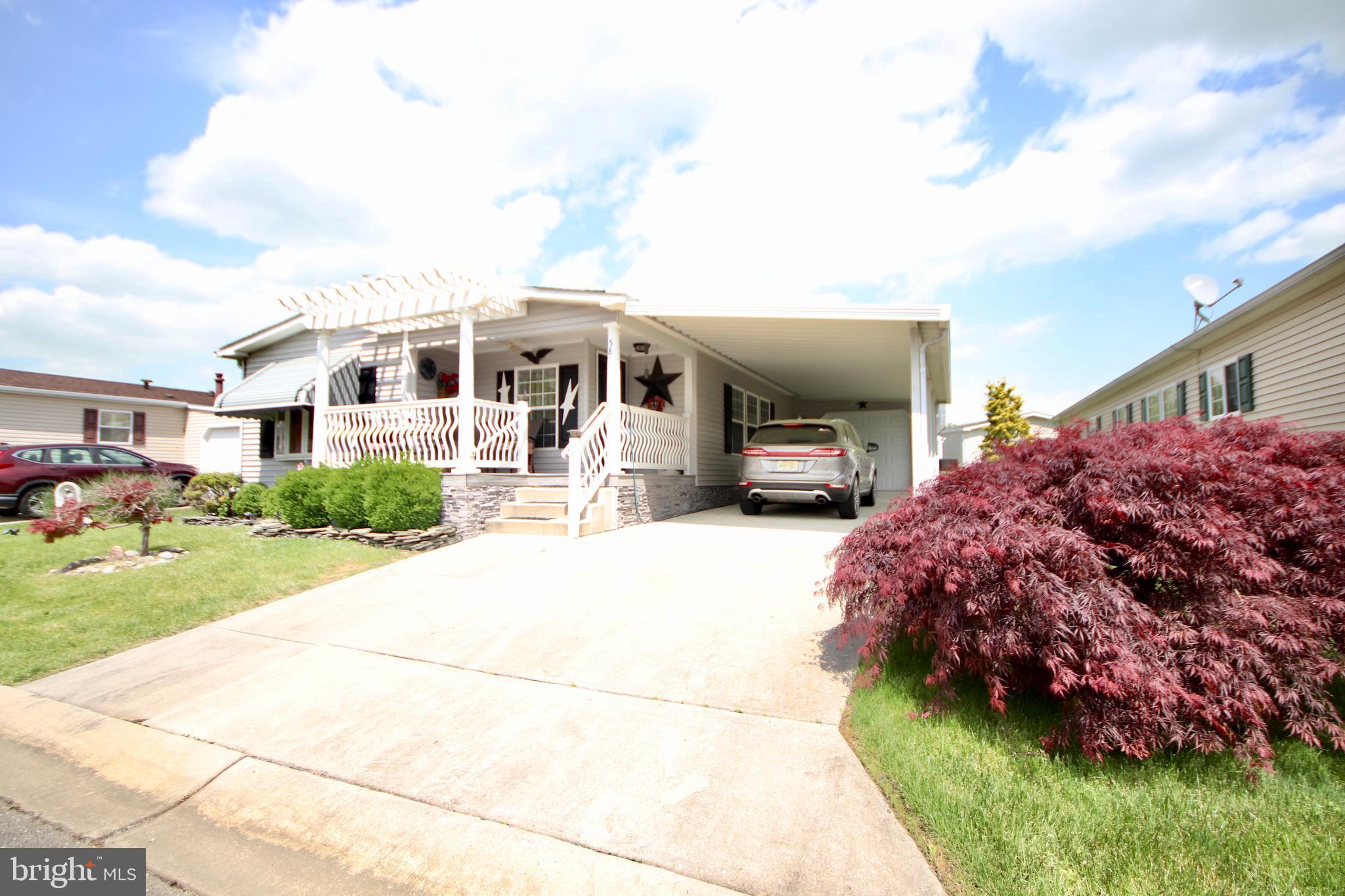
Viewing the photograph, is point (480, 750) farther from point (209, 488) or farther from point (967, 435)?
point (967, 435)

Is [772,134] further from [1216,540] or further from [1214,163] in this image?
[1216,540]

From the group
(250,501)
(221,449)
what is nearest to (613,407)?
(250,501)

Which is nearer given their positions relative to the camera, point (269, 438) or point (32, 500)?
point (32, 500)

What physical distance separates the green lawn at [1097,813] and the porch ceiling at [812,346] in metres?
6.48

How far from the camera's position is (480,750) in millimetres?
3145

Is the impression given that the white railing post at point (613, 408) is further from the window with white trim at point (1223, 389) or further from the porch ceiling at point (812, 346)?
the window with white trim at point (1223, 389)

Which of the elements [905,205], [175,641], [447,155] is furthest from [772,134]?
[175,641]

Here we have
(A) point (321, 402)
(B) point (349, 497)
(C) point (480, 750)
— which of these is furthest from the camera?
(A) point (321, 402)

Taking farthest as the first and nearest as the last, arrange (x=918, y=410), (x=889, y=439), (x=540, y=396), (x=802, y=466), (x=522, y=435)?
(x=889, y=439) → (x=540, y=396) → (x=522, y=435) → (x=802, y=466) → (x=918, y=410)

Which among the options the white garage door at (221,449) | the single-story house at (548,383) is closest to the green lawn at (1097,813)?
the single-story house at (548,383)

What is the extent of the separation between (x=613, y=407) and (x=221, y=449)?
1532 centimetres

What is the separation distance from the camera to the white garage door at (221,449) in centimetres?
1759

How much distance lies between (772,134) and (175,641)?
1077cm

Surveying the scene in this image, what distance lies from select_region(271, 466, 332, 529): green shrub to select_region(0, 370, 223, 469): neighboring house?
1222 cm
